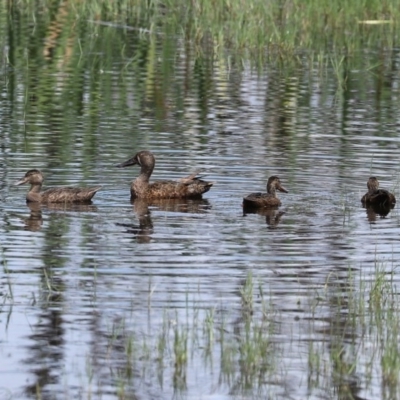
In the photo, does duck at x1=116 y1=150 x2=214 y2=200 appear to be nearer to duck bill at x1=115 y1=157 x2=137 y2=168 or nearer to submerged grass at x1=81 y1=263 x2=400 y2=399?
duck bill at x1=115 y1=157 x2=137 y2=168

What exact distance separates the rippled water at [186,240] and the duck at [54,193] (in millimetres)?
116

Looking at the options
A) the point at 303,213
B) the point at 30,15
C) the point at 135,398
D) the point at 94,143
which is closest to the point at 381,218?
the point at 303,213

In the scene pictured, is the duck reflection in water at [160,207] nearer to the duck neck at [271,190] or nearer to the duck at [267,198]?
the duck at [267,198]

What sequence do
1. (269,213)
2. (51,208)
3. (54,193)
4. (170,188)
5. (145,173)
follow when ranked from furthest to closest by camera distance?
(145,173) → (170,188) → (54,193) → (51,208) → (269,213)

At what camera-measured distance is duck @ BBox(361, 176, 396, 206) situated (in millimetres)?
12102

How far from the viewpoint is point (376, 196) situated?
12125 mm

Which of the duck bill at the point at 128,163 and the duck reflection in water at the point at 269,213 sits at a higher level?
the duck bill at the point at 128,163

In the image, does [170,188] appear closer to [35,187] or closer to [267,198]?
[267,198]

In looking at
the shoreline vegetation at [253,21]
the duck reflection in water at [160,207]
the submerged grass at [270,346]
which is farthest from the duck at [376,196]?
the shoreline vegetation at [253,21]

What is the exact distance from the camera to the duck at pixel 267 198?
12.1m

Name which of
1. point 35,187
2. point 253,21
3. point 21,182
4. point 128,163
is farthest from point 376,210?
point 253,21

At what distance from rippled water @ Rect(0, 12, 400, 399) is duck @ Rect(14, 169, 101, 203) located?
4.6 inches

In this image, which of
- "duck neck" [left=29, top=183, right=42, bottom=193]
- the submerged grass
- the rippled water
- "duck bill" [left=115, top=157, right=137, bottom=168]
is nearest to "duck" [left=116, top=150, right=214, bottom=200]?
the rippled water

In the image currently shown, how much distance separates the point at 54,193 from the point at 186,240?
2.13 metres
